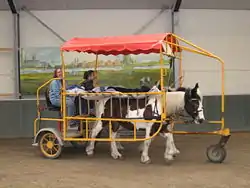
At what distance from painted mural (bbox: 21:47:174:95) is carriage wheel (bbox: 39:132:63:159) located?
12.9 feet

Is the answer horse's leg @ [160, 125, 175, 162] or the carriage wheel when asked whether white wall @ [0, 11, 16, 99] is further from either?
horse's leg @ [160, 125, 175, 162]

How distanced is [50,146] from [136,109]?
1.98 m

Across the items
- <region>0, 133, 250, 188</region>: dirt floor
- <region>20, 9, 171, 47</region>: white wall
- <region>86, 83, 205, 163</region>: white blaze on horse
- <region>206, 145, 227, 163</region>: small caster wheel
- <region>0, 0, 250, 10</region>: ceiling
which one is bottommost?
Answer: <region>0, 133, 250, 188</region>: dirt floor

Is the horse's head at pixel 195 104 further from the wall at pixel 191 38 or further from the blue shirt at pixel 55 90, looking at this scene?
the wall at pixel 191 38

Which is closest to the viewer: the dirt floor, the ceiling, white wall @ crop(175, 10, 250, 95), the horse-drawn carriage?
the dirt floor

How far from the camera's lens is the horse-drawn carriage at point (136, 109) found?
27.6 ft

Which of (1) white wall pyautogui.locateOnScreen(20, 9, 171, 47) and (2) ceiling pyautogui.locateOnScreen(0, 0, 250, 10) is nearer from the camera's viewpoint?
(2) ceiling pyautogui.locateOnScreen(0, 0, 250, 10)

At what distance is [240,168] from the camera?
823cm

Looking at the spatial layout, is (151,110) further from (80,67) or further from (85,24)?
(85,24)

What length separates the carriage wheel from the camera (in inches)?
361

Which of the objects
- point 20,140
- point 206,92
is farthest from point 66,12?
point 206,92

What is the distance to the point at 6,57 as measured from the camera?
13164 millimetres

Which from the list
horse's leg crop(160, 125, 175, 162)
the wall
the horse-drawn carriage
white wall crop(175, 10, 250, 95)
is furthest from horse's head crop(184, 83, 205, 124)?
white wall crop(175, 10, 250, 95)

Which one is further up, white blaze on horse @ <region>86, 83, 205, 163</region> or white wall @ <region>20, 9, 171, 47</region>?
white wall @ <region>20, 9, 171, 47</region>
